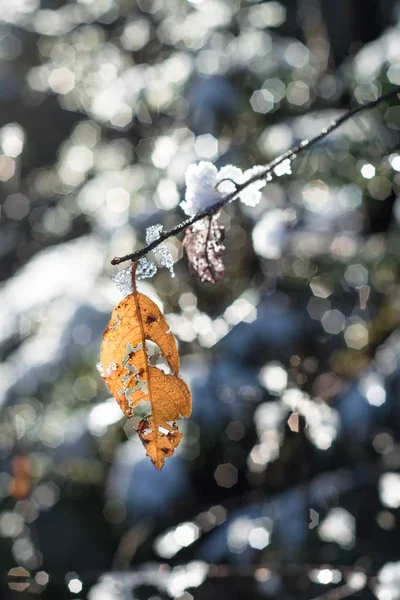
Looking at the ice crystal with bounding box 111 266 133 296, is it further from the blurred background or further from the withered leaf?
the blurred background

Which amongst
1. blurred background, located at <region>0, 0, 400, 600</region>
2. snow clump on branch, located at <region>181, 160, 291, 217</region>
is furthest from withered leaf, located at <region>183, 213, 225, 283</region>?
blurred background, located at <region>0, 0, 400, 600</region>

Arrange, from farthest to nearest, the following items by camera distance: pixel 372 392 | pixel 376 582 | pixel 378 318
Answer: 1. pixel 378 318
2. pixel 372 392
3. pixel 376 582

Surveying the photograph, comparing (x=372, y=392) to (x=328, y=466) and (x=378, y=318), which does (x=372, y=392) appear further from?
(x=328, y=466)

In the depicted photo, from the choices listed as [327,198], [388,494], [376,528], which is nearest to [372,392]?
[388,494]

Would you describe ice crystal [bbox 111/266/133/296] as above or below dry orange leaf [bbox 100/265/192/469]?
above

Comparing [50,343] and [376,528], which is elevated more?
[50,343]

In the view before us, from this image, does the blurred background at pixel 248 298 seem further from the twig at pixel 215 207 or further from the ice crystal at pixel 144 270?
the ice crystal at pixel 144 270
